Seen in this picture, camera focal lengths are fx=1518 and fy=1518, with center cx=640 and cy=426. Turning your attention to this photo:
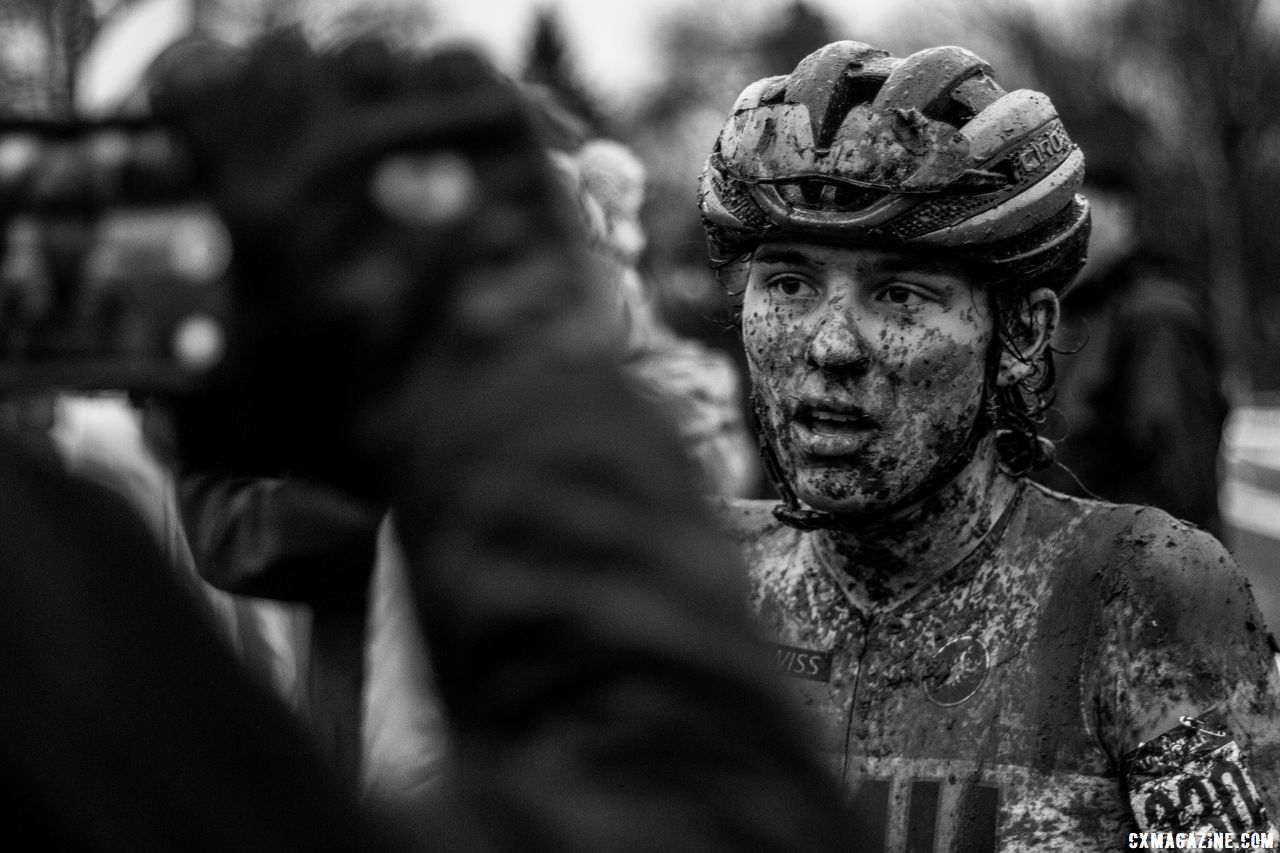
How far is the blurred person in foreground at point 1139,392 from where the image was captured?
185 inches

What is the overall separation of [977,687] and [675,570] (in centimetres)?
166

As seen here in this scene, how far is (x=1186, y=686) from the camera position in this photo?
2227 mm

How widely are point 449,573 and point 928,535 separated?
1.80 m

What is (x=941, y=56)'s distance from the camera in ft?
8.29

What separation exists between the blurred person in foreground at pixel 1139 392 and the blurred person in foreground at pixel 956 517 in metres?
A: 2.12

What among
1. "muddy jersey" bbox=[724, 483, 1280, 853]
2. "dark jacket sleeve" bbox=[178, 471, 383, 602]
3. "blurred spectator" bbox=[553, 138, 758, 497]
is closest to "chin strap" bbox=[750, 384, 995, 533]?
"muddy jersey" bbox=[724, 483, 1280, 853]

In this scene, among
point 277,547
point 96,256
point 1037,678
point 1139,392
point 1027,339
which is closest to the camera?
point 96,256

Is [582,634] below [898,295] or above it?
above

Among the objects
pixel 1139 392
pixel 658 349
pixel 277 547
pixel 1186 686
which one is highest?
pixel 1186 686

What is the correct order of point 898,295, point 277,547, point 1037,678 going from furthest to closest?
point 277,547
point 898,295
point 1037,678

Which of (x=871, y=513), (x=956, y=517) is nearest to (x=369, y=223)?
(x=871, y=513)

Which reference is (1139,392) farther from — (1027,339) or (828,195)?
(828,195)

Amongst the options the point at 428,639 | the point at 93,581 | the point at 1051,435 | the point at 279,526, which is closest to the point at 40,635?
the point at 93,581

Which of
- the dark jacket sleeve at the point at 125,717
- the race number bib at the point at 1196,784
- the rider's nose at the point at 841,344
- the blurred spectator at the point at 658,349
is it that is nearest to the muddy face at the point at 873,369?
the rider's nose at the point at 841,344
